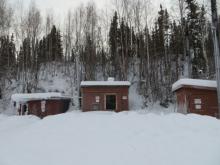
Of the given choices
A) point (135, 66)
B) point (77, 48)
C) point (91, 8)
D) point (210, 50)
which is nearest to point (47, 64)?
point (77, 48)

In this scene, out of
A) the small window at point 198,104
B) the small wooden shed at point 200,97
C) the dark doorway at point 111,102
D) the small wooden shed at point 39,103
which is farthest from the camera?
the small wooden shed at point 39,103

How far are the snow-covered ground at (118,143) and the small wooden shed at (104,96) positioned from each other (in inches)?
437

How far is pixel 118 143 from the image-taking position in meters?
6.15

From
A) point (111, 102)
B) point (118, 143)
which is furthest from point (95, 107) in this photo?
point (118, 143)

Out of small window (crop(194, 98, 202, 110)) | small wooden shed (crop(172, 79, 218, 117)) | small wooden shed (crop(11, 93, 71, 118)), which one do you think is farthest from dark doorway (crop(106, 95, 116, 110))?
small window (crop(194, 98, 202, 110))

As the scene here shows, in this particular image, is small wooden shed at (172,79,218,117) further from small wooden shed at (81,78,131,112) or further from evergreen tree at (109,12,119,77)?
evergreen tree at (109,12,119,77)

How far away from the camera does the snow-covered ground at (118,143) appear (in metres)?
5.30

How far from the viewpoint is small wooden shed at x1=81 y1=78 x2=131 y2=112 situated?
64.3 ft

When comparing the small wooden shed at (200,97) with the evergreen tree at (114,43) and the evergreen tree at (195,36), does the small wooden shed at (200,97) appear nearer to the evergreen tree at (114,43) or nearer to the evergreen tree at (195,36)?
the evergreen tree at (195,36)

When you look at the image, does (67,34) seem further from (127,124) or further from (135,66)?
(127,124)

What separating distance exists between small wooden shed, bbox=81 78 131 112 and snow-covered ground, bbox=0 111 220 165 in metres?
11.1

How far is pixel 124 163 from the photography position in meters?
5.12

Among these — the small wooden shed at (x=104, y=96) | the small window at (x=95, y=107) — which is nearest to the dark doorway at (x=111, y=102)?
the small wooden shed at (x=104, y=96)

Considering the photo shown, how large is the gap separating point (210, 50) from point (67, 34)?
63.2 feet
